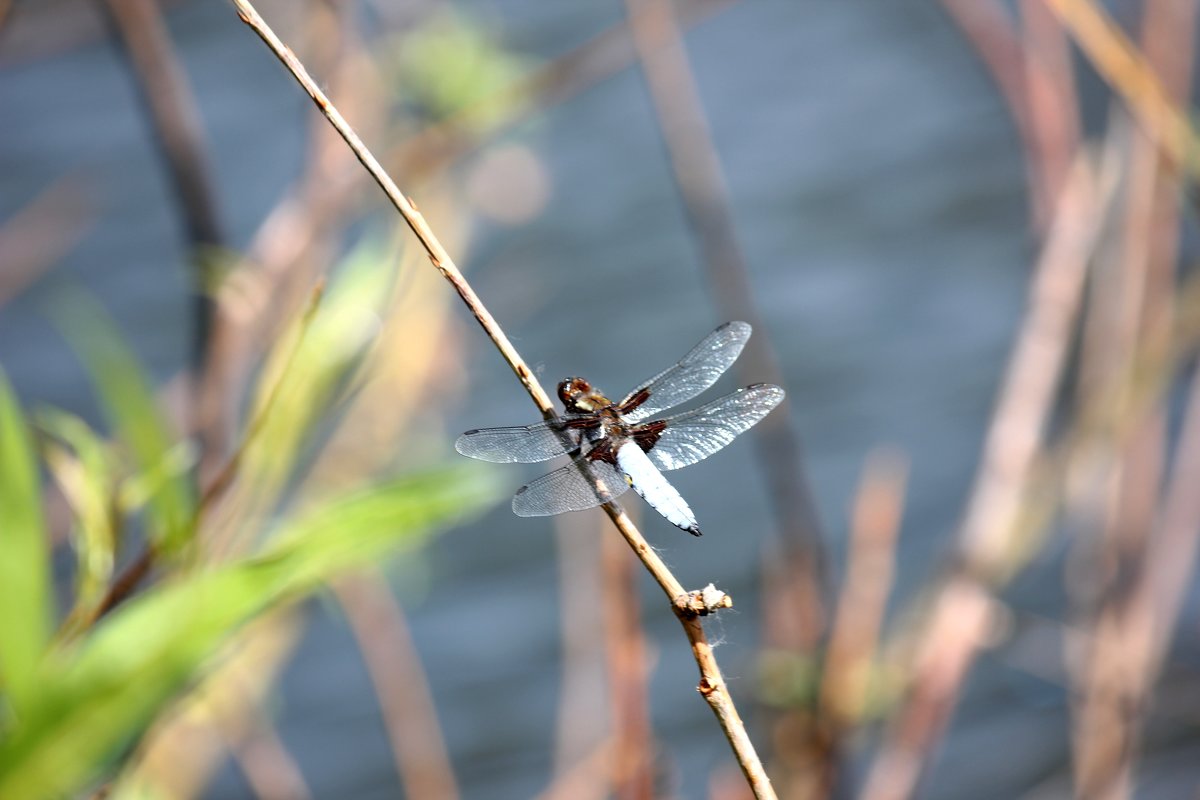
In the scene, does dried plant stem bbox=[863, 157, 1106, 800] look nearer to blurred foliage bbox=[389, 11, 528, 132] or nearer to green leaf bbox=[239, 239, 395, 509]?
green leaf bbox=[239, 239, 395, 509]

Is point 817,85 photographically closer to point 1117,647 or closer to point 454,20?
point 454,20

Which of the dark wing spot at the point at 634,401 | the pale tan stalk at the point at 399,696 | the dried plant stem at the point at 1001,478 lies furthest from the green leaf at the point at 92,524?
the dried plant stem at the point at 1001,478

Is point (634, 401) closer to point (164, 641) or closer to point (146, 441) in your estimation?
point (146, 441)

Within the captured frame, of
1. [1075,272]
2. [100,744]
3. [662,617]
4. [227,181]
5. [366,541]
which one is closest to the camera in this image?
[100,744]

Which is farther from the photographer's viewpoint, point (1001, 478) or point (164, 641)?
point (1001, 478)

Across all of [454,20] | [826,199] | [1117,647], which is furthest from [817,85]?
[1117,647]

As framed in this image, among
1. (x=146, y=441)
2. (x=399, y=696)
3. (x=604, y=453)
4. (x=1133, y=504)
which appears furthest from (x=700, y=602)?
(x=399, y=696)

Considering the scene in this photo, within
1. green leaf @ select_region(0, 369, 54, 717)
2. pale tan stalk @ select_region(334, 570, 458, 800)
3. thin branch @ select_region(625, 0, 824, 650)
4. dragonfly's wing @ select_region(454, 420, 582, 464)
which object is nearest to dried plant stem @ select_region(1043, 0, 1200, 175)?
thin branch @ select_region(625, 0, 824, 650)
